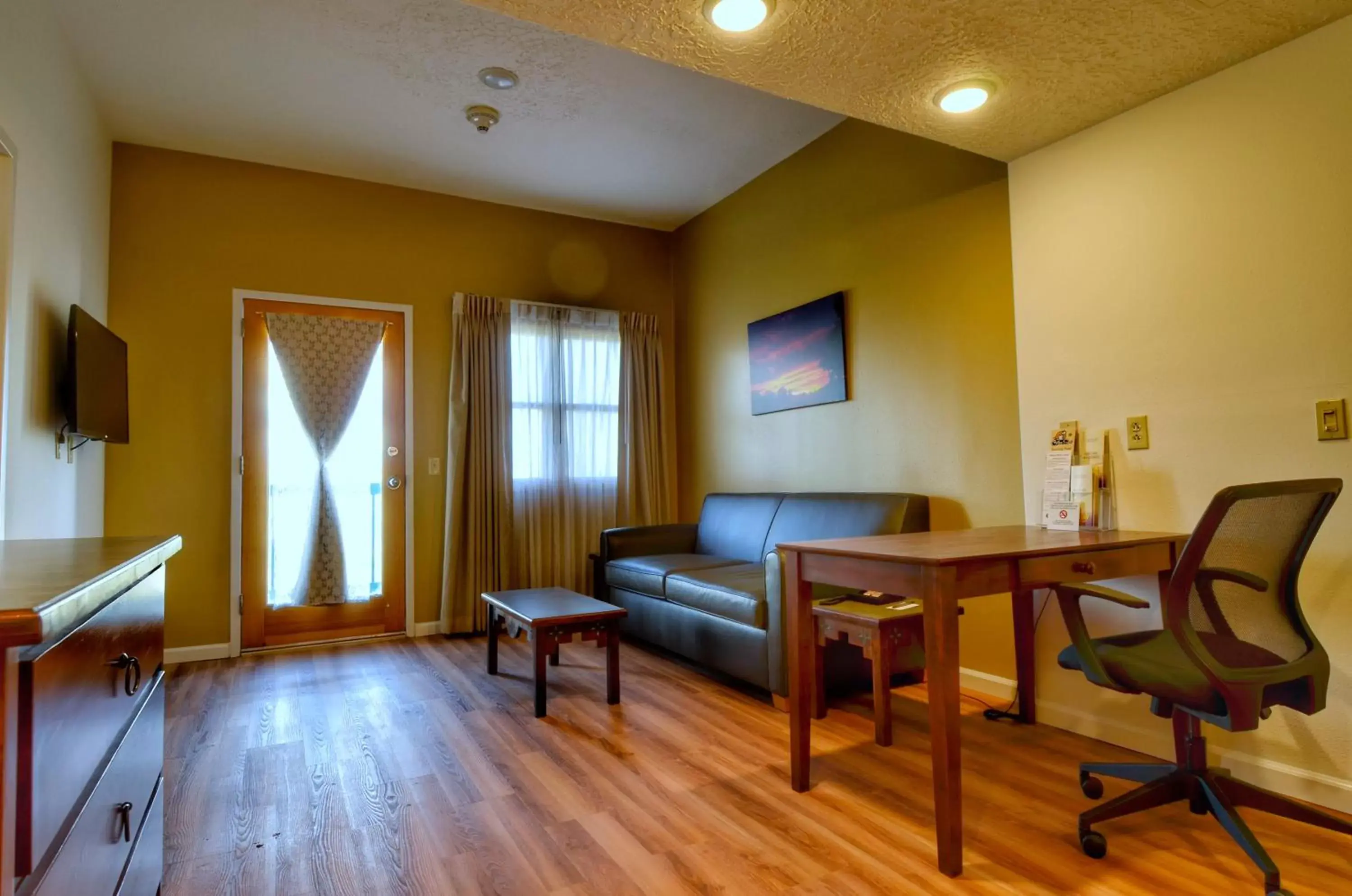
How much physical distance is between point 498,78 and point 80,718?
3.07 metres

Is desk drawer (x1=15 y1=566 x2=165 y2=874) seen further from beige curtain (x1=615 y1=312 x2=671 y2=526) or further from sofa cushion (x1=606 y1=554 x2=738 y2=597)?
beige curtain (x1=615 y1=312 x2=671 y2=526)

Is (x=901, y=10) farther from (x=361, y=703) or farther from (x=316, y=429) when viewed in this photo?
(x=316, y=429)

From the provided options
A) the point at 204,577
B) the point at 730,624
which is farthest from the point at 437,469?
the point at 730,624

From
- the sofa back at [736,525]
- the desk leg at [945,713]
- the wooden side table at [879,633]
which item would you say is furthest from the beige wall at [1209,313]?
the sofa back at [736,525]

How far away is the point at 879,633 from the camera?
91.3 inches

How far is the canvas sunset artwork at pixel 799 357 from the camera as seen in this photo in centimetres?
368

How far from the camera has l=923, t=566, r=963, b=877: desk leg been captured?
5.39 feet

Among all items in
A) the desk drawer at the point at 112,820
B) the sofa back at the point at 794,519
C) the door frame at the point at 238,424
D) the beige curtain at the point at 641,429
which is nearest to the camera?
the desk drawer at the point at 112,820

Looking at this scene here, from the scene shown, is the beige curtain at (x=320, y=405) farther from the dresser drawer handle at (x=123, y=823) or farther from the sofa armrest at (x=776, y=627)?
the dresser drawer handle at (x=123, y=823)

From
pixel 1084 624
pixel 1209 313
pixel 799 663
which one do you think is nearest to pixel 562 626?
pixel 799 663

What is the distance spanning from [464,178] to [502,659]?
290 centimetres

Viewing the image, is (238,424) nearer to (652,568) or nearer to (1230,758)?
(652,568)

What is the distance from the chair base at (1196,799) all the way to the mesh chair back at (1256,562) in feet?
1.03

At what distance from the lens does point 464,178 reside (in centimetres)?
430
